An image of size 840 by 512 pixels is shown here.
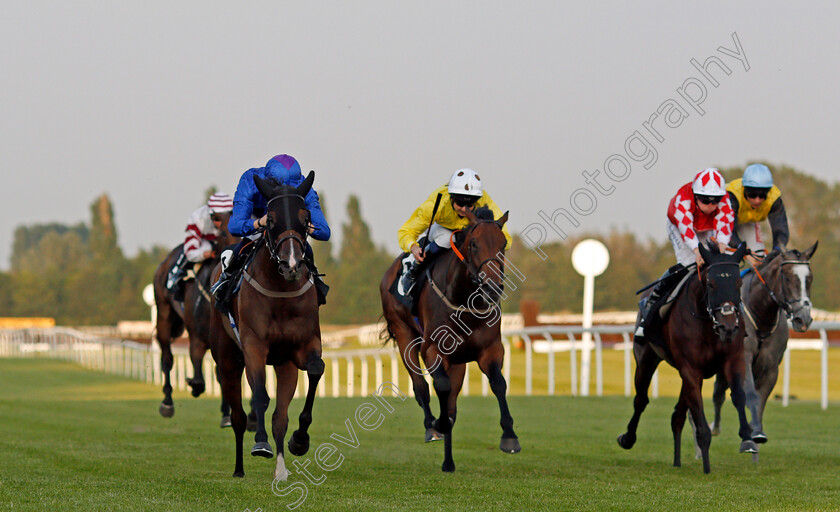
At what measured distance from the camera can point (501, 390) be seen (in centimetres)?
779

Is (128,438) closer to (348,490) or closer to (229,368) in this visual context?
(229,368)

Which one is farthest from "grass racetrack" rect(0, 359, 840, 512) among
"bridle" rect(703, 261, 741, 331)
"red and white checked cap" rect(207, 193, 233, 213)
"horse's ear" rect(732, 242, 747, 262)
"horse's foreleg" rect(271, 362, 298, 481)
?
"red and white checked cap" rect(207, 193, 233, 213)

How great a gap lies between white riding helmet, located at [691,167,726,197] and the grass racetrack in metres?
2.02

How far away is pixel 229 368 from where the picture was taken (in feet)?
26.3

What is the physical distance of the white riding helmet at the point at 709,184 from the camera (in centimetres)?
836

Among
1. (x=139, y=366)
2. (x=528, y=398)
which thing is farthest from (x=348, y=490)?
(x=139, y=366)

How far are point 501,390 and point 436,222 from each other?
172 cm

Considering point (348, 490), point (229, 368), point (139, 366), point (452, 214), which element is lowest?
point (139, 366)

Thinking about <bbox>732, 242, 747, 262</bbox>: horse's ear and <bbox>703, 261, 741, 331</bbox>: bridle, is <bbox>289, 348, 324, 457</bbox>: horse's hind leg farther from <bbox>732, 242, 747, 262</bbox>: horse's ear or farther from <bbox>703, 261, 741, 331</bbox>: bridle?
<bbox>732, 242, 747, 262</bbox>: horse's ear

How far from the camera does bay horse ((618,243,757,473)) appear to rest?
7680 millimetres

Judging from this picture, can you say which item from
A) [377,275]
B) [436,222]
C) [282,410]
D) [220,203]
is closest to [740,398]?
[436,222]

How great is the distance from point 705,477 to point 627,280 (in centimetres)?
5219

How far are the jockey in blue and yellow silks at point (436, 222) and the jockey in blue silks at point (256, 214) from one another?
1174 millimetres

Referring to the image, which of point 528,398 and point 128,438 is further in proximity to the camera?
point 528,398
